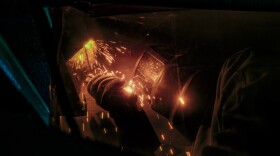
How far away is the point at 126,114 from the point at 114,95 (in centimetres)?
12

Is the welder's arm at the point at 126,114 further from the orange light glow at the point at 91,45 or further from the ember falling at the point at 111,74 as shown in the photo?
the orange light glow at the point at 91,45

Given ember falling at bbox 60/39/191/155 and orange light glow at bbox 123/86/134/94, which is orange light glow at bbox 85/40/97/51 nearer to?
ember falling at bbox 60/39/191/155

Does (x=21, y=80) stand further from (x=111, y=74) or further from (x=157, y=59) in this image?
(x=157, y=59)

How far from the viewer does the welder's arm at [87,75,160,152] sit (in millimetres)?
1379

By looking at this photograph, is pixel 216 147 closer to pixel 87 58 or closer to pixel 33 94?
pixel 87 58

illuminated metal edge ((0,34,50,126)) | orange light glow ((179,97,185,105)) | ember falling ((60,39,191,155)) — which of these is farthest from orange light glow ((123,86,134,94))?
illuminated metal edge ((0,34,50,126))

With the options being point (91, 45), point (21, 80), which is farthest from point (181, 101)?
point (21, 80)

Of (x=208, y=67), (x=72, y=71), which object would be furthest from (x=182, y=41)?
(x=72, y=71)

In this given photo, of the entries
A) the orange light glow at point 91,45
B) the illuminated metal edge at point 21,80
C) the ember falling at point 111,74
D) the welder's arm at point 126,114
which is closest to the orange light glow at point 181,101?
the ember falling at point 111,74

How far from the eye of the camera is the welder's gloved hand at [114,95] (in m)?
1.39

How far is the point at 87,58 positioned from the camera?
4.97ft

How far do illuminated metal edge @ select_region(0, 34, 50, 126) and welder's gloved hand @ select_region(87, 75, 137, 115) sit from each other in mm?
349

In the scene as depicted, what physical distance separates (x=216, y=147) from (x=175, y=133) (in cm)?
26

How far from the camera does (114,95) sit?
4.56ft
